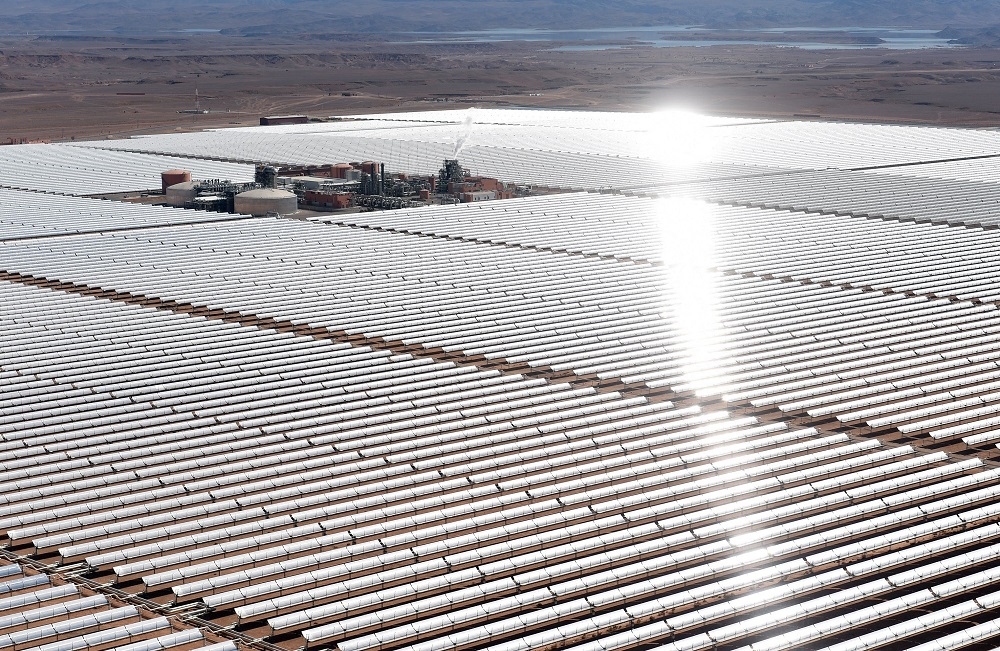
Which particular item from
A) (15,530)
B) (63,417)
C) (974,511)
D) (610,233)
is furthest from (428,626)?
(610,233)

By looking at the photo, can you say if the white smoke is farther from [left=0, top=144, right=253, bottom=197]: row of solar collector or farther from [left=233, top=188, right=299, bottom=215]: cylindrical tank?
[left=233, top=188, right=299, bottom=215]: cylindrical tank

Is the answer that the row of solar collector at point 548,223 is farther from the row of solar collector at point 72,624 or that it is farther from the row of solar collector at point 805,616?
the row of solar collector at point 72,624

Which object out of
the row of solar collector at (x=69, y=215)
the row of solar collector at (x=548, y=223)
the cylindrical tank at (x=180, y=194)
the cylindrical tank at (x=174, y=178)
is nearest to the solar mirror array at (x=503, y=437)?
the row of solar collector at (x=548, y=223)

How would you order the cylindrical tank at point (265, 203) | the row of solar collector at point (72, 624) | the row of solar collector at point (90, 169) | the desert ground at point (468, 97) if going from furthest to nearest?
the desert ground at point (468, 97)
the row of solar collector at point (90, 169)
the cylindrical tank at point (265, 203)
the row of solar collector at point (72, 624)

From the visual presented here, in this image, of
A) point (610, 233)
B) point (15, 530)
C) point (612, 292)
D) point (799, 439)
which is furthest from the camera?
point (610, 233)

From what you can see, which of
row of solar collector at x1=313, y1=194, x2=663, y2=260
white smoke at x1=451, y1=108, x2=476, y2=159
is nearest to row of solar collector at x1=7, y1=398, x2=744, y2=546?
row of solar collector at x1=313, y1=194, x2=663, y2=260

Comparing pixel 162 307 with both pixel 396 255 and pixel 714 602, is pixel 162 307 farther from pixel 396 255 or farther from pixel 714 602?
pixel 714 602
